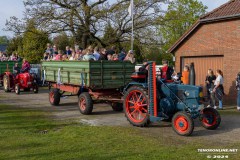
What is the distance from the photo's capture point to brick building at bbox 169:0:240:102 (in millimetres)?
14125

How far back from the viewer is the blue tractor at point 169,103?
7.91 metres

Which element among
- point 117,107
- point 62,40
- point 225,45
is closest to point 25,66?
point 117,107

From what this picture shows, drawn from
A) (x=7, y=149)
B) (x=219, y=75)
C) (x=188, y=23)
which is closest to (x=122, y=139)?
(x=7, y=149)

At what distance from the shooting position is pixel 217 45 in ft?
48.6

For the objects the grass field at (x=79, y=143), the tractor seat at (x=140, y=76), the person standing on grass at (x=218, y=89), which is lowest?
the grass field at (x=79, y=143)

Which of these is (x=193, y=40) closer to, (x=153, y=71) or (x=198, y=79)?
(x=198, y=79)

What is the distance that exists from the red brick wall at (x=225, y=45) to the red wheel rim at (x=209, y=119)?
250 inches

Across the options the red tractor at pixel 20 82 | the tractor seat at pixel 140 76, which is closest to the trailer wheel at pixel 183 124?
the tractor seat at pixel 140 76

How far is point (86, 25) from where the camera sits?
76.3 feet

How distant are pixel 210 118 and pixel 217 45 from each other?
23.9 ft

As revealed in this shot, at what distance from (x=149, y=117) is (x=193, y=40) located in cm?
888

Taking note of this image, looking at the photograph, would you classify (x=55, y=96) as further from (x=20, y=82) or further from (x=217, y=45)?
(x=217, y=45)

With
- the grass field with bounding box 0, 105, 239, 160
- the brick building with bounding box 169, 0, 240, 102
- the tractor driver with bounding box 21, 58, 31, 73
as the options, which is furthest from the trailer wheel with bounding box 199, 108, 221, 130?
the tractor driver with bounding box 21, 58, 31, 73

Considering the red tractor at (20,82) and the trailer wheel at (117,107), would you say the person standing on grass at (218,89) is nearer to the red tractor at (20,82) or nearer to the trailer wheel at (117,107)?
the trailer wheel at (117,107)
